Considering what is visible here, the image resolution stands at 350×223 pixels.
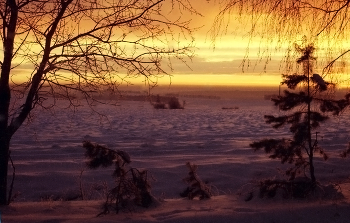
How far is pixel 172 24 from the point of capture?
27.0 feet

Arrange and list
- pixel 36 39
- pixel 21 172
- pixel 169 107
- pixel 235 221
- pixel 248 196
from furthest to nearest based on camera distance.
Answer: pixel 169 107, pixel 21 172, pixel 248 196, pixel 36 39, pixel 235 221

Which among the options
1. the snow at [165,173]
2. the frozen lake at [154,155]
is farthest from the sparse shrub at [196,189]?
the frozen lake at [154,155]

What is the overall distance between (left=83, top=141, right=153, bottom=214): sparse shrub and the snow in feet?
0.57

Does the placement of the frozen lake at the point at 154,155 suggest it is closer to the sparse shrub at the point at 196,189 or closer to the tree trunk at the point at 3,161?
the sparse shrub at the point at 196,189

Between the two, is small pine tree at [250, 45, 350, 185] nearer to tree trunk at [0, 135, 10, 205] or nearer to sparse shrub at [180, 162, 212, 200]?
sparse shrub at [180, 162, 212, 200]

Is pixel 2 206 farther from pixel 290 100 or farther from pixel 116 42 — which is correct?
pixel 290 100

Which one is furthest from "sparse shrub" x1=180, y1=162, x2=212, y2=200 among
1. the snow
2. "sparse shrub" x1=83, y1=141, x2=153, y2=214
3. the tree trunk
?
the tree trunk

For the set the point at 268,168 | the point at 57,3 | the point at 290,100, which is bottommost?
the point at 268,168

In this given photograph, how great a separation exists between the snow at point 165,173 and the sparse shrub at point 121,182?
6.9 inches

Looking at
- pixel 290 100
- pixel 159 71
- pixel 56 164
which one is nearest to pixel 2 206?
pixel 159 71

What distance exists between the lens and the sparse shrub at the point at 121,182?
8531 mm

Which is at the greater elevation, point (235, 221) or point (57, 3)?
point (57, 3)

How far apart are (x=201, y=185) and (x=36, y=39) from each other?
399cm

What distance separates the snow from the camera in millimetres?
8211
